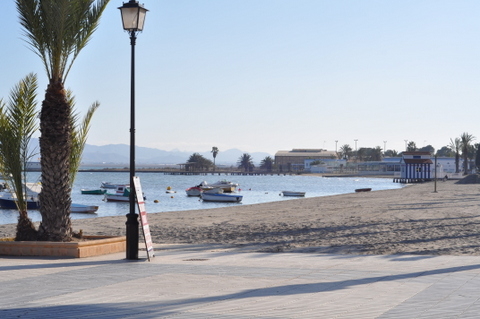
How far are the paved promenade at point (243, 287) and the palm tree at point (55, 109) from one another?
1013 mm

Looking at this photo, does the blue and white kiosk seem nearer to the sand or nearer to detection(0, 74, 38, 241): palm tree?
the sand

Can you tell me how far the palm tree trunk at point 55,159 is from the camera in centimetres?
1246

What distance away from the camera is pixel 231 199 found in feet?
242

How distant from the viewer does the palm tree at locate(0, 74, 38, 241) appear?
43.2 feet

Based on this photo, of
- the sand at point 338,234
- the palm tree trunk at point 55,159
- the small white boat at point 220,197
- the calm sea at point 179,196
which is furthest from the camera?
the small white boat at point 220,197

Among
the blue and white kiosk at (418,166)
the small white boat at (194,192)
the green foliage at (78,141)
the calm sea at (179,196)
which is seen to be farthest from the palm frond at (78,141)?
the blue and white kiosk at (418,166)

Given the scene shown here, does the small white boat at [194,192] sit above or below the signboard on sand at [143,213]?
below

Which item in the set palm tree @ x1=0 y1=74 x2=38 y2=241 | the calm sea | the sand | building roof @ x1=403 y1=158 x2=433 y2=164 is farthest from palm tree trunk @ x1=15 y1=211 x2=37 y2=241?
building roof @ x1=403 y1=158 x2=433 y2=164

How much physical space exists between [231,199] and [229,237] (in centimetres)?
5589

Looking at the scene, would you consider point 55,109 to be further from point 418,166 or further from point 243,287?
point 418,166

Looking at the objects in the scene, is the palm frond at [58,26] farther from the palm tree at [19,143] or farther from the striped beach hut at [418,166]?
the striped beach hut at [418,166]

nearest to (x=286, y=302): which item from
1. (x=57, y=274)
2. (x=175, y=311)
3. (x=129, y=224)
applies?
(x=175, y=311)

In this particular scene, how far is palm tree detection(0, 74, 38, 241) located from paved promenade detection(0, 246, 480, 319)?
1164mm

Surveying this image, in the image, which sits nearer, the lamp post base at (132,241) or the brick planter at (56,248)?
the lamp post base at (132,241)
